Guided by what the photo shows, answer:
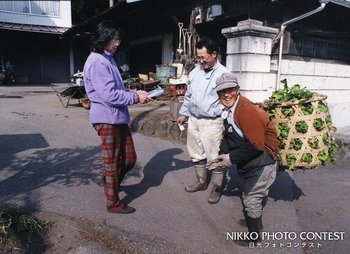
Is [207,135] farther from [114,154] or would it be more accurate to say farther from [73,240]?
[73,240]

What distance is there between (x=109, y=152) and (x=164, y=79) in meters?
8.02

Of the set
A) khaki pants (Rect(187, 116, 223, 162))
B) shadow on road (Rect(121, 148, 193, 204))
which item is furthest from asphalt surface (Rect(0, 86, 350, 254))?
khaki pants (Rect(187, 116, 223, 162))

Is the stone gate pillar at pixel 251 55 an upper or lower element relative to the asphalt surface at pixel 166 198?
upper

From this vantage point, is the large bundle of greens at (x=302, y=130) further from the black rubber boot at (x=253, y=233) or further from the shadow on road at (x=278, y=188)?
the shadow on road at (x=278, y=188)

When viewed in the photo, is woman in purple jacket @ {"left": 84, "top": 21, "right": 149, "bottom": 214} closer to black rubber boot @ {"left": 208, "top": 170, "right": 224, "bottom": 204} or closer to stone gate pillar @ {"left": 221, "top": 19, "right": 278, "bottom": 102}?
black rubber boot @ {"left": 208, "top": 170, "right": 224, "bottom": 204}

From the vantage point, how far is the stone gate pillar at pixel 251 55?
625 centimetres

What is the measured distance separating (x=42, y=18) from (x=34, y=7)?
865mm

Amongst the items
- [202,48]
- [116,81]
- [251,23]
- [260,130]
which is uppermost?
[251,23]

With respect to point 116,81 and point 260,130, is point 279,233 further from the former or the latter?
point 116,81

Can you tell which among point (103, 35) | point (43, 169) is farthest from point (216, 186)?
point (43, 169)

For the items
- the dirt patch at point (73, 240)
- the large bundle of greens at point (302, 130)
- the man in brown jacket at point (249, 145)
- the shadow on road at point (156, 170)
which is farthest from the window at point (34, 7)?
the large bundle of greens at point (302, 130)

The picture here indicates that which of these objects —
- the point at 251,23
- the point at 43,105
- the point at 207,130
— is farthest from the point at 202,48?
the point at 43,105

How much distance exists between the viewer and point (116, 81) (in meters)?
3.22

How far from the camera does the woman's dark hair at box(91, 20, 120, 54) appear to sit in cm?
311
